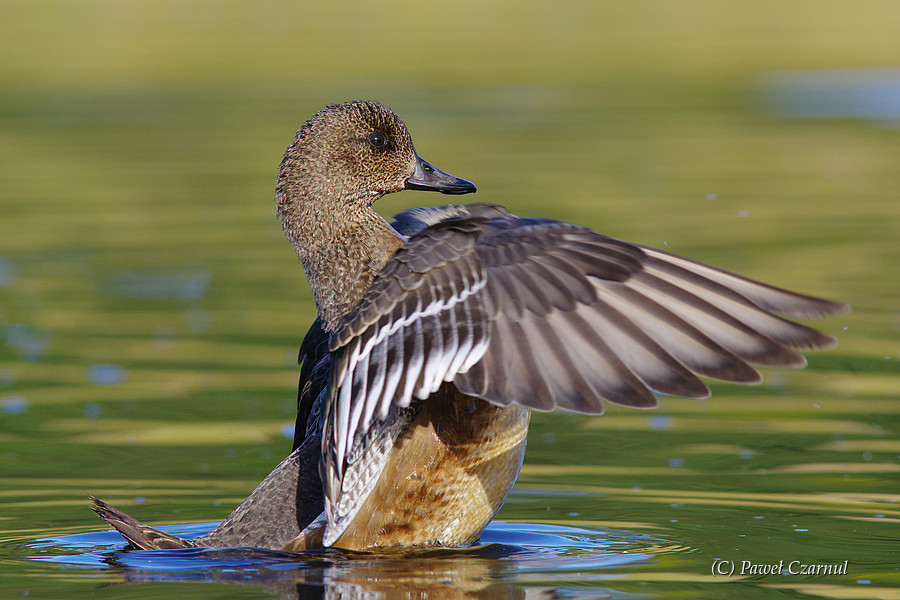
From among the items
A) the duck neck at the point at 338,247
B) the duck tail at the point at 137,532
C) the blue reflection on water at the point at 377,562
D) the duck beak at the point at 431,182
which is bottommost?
the blue reflection on water at the point at 377,562

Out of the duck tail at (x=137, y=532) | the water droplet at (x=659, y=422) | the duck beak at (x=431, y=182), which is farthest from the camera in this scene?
the water droplet at (x=659, y=422)

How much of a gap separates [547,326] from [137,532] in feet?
6.06

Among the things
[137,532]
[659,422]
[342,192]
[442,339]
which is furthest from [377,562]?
[659,422]

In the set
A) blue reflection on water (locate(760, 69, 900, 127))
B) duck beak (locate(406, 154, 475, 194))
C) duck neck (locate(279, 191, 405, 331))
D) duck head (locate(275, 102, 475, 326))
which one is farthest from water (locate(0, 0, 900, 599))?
duck beak (locate(406, 154, 475, 194))

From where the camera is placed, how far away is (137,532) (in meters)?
5.23

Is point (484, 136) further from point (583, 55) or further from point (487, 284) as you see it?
point (487, 284)

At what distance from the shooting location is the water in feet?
17.3

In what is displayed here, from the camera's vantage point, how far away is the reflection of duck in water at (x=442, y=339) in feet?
14.6

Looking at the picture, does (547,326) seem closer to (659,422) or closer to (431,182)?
(431,182)

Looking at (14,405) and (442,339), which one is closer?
(442,339)

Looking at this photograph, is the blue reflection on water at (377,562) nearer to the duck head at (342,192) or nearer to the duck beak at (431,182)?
the duck head at (342,192)

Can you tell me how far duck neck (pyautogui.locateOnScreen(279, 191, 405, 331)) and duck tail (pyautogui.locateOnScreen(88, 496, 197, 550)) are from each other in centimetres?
103

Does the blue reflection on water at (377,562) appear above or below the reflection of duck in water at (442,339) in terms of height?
below

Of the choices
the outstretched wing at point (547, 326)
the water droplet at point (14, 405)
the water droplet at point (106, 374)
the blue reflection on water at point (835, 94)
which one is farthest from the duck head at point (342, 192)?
the blue reflection on water at point (835, 94)
